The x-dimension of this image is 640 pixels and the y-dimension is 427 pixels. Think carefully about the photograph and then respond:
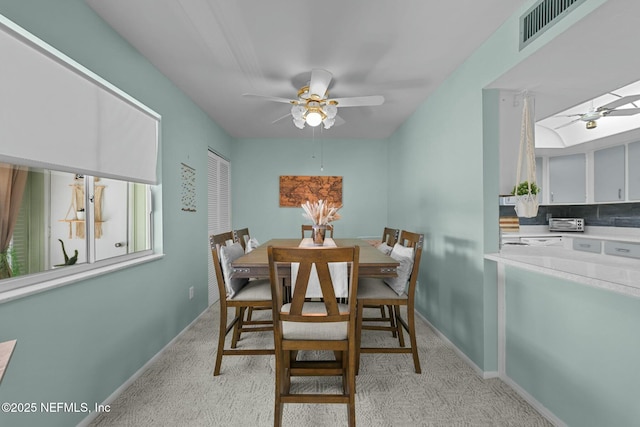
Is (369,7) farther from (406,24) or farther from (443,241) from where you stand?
(443,241)

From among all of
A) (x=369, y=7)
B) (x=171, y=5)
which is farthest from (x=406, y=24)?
(x=171, y=5)

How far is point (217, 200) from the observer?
169 inches

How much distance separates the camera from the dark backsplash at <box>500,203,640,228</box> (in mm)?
3865

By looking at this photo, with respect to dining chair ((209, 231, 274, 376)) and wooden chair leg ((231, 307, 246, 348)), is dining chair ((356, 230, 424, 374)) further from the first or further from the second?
wooden chair leg ((231, 307, 246, 348))

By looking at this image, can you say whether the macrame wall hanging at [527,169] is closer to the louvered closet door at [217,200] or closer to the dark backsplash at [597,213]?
the dark backsplash at [597,213]

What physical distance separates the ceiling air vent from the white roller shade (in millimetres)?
2595

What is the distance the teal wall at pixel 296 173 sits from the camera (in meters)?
4.96

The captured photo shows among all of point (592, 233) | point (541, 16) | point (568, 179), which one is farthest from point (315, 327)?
point (592, 233)

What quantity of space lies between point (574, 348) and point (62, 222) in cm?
296

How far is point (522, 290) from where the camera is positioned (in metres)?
1.98

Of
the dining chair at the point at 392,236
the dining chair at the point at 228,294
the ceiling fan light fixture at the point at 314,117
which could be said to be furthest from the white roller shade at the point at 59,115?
the dining chair at the point at 392,236

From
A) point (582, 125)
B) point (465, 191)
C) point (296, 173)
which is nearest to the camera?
point (465, 191)

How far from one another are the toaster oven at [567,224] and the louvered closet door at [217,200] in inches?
199

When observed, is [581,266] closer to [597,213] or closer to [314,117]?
[314,117]
